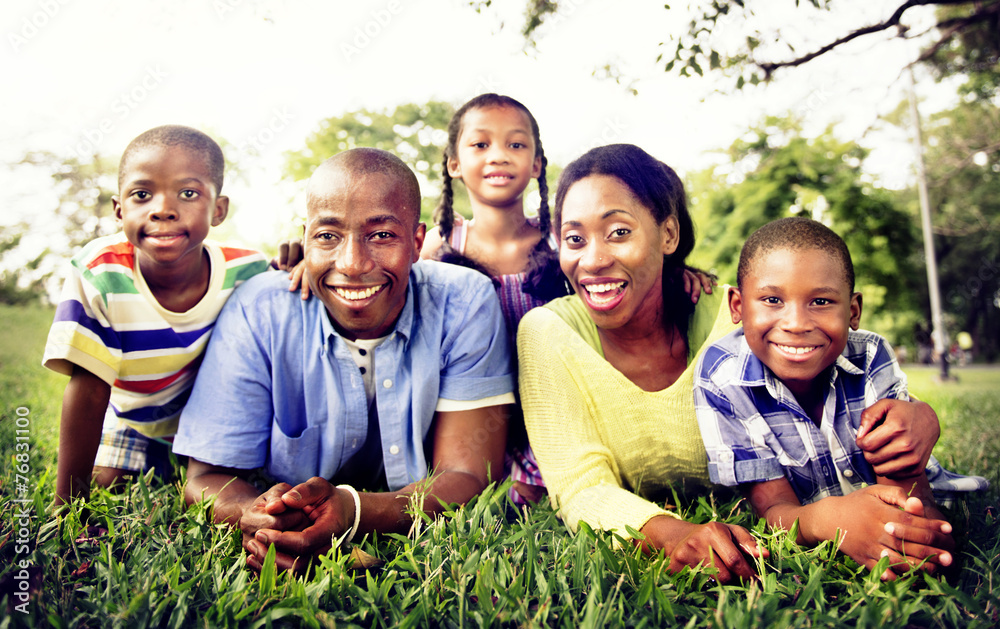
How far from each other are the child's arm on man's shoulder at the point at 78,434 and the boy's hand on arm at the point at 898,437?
2780 millimetres

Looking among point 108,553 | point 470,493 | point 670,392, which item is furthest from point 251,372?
point 670,392

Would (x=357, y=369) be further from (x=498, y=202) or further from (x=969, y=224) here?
(x=969, y=224)

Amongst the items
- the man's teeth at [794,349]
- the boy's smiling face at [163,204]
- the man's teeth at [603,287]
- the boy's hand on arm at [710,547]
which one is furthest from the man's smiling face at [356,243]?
the man's teeth at [794,349]

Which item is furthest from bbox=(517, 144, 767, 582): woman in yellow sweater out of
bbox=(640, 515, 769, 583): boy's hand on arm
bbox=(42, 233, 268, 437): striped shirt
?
bbox=(42, 233, 268, 437): striped shirt

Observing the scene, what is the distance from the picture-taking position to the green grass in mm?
1591

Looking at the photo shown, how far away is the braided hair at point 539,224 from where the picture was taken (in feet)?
10.5

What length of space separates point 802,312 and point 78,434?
2.72 metres

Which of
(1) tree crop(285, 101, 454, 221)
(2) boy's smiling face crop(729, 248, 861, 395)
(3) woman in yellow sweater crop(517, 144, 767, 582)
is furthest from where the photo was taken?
(1) tree crop(285, 101, 454, 221)

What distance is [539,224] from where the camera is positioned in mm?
3838

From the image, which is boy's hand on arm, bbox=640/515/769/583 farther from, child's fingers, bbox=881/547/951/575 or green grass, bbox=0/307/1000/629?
child's fingers, bbox=881/547/951/575

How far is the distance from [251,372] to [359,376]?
0.41 metres

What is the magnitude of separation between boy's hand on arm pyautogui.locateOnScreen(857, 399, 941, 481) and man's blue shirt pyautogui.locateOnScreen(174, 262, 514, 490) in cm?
131

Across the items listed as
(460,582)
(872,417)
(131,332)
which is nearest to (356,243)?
(131,332)

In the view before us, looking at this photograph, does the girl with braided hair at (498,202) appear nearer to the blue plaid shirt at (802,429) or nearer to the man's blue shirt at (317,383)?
the man's blue shirt at (317,383)
